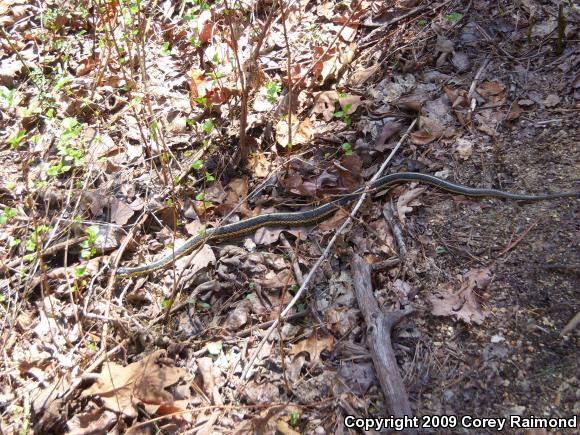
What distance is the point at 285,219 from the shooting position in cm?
533

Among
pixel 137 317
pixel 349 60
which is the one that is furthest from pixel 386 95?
pixel 137 317

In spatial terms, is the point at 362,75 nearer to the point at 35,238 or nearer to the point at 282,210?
the point at 282,210

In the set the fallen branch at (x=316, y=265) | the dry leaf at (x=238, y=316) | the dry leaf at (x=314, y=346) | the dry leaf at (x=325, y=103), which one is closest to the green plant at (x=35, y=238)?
the dry leaf at (x=238, y=316)

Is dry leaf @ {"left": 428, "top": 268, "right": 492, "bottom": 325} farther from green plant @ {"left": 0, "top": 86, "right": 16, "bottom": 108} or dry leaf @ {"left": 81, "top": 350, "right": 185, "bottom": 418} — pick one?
green plant @ {"left": 0, "top": 86, "right": 16, "bottom": 108}

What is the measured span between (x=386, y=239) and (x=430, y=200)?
27.0 inches

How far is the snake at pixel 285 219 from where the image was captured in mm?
4954

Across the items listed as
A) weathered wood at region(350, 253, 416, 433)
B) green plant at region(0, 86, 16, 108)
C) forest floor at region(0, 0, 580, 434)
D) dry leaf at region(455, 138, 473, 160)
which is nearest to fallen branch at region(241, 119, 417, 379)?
forest floor at region(0, 0, 580, 434)

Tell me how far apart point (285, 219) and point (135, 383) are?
2.33m

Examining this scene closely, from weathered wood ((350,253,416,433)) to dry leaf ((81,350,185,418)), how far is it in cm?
175

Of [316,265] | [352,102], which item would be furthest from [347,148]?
[316,265]

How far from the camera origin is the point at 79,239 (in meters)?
5.42

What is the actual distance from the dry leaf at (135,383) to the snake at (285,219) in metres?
1.16

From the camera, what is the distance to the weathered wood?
3468 millimetres

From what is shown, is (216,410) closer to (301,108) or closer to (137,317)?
(137,317)
